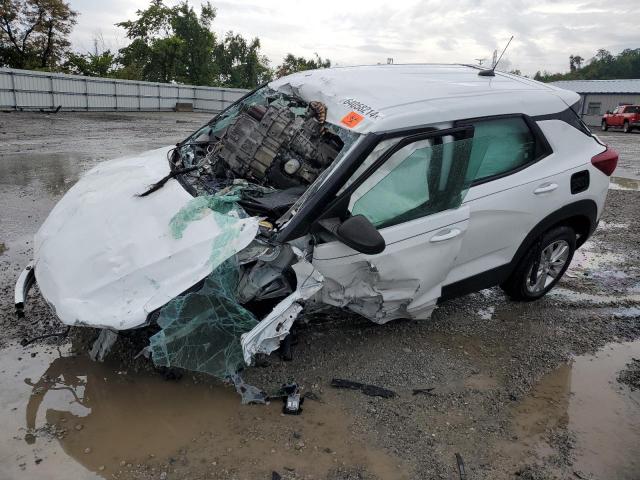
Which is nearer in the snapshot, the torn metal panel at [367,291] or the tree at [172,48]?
the torn metal panel at [367,291]

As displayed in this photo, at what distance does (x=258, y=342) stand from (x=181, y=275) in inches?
21.5

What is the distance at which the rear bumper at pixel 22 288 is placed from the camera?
3.14 m

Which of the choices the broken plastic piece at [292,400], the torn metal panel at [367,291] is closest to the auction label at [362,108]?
the torn metal panel at [367,291]

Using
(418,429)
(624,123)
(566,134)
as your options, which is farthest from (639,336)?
(624,123)

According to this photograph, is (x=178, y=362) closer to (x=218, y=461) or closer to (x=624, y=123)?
(x=218, y=461)

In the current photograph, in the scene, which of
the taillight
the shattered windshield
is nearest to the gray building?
the taillight

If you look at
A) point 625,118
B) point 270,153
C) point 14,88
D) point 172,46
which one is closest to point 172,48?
point 172,46

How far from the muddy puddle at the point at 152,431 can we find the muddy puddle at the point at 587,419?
36.7 inches

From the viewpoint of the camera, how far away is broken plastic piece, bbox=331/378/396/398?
3.12 metres

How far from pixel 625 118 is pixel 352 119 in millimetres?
32301

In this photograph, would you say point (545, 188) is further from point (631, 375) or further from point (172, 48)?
point (172, 48)

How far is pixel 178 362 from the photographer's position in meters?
2.81

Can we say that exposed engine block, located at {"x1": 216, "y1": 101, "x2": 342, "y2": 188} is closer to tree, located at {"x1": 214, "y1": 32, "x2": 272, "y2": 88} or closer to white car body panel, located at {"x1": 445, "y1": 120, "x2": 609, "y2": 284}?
white car body panel, located at {"x1": 445, "y1": 120, "x2": 609, "y2": 284}

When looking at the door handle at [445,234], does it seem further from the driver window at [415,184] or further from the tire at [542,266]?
the tire at [542,266]
